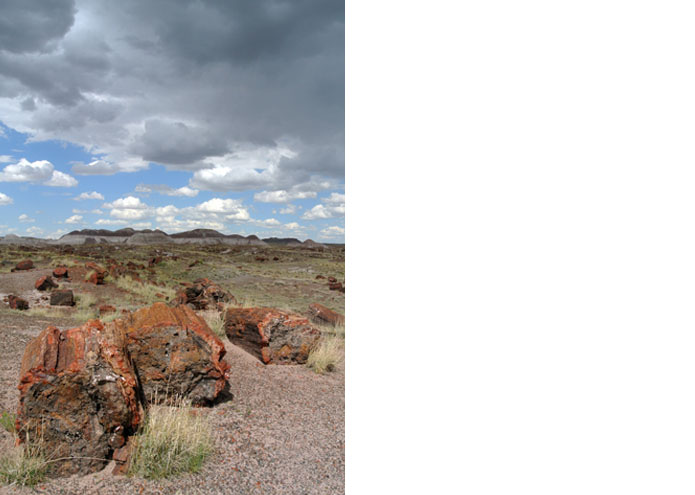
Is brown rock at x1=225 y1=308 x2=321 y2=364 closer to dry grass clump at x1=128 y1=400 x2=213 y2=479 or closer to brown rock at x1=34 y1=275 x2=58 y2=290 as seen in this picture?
dry grass clump at x1=128 y1=400 x2=213 y2=479

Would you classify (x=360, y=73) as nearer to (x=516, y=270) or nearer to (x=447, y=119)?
(x=447, y=119)

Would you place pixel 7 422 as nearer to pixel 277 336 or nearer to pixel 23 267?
pixel 277 336

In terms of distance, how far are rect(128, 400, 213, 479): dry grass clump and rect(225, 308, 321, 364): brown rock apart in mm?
2116

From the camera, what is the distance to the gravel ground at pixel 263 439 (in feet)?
8.38

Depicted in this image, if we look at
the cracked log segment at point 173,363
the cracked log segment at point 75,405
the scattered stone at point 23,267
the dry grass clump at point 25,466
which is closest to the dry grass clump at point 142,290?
the scattered stone at point 23,267

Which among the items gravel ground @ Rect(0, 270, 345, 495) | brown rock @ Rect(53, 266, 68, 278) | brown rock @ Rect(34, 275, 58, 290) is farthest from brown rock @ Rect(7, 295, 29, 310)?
gravel ground @ Rect(0, 270, 345, 495)

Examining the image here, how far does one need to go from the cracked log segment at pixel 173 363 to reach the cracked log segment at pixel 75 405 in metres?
0.69

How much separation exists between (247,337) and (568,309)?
5.13 meters

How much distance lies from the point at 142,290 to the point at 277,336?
10.4m

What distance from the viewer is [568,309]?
1.92 ft

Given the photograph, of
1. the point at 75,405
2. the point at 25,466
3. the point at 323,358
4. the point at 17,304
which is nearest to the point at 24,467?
the point at 25,466

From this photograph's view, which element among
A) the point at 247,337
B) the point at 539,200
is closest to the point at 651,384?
the point at 539,200

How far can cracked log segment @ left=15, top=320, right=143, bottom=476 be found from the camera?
8.48 ft

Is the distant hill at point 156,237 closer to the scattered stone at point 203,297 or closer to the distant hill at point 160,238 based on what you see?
the distant hill at point 160,238
